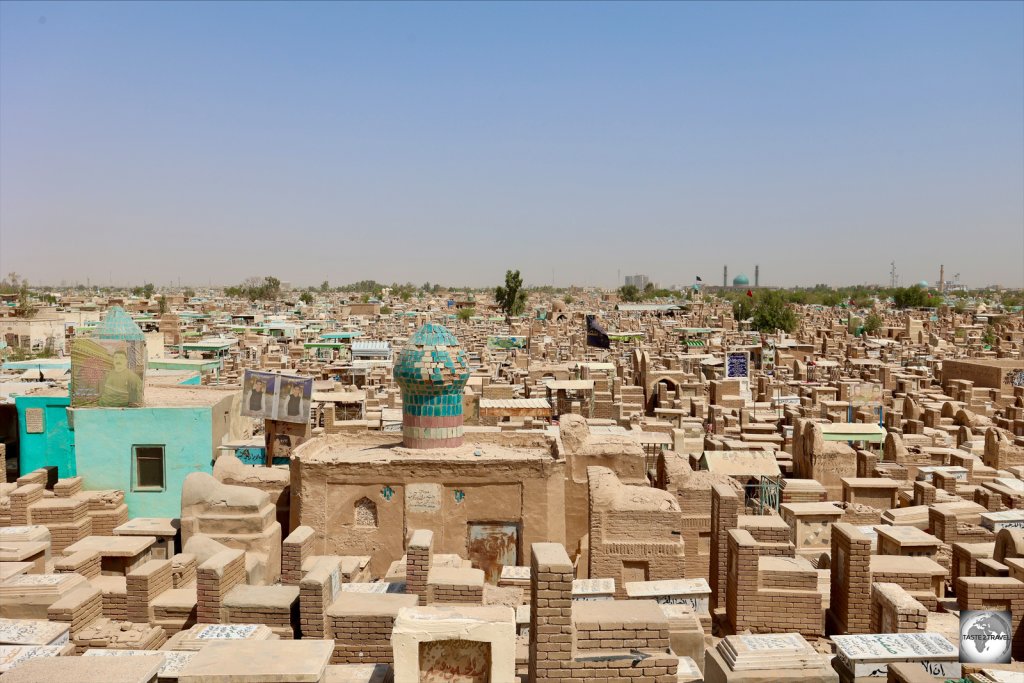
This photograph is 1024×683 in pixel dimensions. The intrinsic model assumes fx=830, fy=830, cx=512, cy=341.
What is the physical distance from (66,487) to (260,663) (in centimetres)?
925

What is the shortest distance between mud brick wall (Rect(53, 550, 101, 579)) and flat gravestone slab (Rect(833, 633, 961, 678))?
8.19 metres

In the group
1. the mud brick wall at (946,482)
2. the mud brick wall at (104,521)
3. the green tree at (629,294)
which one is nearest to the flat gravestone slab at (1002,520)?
the mud brick wall at (946,482)

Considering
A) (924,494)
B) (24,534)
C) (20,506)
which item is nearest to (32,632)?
(24,534)

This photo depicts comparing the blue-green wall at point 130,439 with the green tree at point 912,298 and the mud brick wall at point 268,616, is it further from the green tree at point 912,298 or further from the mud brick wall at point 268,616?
the green tree at point 912,298

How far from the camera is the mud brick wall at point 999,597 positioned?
8539 millimetres

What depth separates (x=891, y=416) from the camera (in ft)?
77.7

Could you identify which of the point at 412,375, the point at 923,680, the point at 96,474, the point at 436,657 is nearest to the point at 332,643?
the point at 436,657

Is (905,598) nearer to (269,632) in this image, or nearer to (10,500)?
(269,632)

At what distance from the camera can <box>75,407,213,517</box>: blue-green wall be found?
14.1 meters

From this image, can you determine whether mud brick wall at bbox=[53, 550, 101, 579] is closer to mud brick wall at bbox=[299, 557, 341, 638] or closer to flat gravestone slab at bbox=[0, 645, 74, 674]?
flat gravestone slab at bbox=[0, 645, 74, 674]

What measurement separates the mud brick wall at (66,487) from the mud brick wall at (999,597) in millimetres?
12839

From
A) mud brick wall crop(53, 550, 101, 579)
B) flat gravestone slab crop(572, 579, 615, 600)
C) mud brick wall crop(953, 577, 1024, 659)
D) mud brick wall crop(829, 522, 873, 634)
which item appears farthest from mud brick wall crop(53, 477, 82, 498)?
mud brick wall crop(953, 577, 1024, 659)

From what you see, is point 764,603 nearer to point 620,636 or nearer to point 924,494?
point 620,636

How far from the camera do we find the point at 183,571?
966cm
